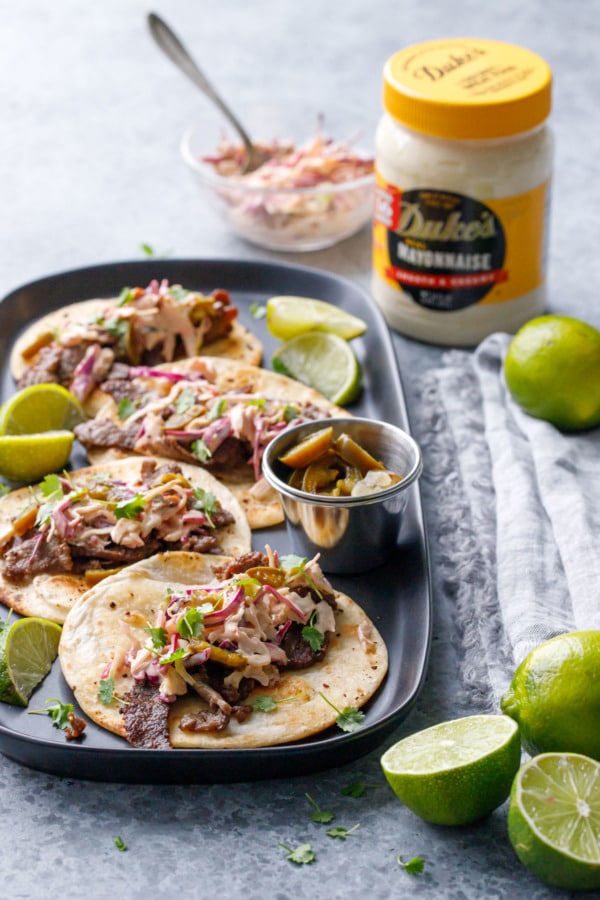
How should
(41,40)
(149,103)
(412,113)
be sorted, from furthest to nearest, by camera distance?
(41,40), (149,103), (412,113)

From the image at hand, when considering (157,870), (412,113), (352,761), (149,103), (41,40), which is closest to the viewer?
(157,870)

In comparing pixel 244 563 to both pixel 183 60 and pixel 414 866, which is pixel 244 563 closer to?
pixel 414 866

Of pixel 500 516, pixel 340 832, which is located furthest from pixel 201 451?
pixel 340 832

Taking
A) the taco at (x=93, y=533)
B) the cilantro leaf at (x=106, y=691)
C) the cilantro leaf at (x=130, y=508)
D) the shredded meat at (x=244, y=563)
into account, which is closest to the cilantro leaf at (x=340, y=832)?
the cilantro leaf at (x=106, y=691)

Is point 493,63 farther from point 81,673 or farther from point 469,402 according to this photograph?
point 81,673

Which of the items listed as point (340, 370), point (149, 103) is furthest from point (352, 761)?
point (149, 103)

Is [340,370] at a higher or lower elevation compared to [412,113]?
lower

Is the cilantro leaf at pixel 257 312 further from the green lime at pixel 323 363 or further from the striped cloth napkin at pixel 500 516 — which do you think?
the striped cloth napkin at pixel 500 516
